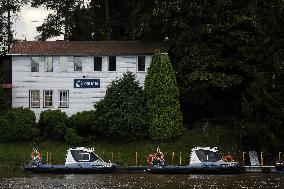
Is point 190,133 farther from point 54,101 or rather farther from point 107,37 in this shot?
point 107,37

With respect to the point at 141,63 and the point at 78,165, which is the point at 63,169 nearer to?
the point at 78,165

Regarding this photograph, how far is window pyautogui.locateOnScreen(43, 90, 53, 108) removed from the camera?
60.2 m

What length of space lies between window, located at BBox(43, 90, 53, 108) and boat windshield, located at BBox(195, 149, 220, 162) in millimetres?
17641

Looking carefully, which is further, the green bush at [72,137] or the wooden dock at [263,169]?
the green bush at [72,137]

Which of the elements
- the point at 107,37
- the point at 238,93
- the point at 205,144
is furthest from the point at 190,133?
the point at 107,37

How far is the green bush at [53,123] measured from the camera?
55969 mm

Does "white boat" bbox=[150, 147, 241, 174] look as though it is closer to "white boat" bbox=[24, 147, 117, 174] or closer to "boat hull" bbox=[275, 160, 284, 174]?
"boat hull" bbox=[275, 160, 284, 174]

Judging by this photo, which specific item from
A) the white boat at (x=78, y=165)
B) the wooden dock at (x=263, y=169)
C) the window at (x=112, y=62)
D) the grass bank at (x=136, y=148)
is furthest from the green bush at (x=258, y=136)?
the window at (x=112, y=62)

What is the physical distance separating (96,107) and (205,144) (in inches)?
401

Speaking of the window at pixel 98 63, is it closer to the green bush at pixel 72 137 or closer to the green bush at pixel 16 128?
the green bush at pixel 72 137

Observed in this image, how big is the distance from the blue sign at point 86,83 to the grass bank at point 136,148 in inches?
232

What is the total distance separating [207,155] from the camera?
48.5 meters

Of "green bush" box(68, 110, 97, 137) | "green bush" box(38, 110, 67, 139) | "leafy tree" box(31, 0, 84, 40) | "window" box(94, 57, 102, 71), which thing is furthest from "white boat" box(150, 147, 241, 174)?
"leafy tree" box(31, 0, 84, 40)

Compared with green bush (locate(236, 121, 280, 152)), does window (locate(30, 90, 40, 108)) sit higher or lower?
higher
